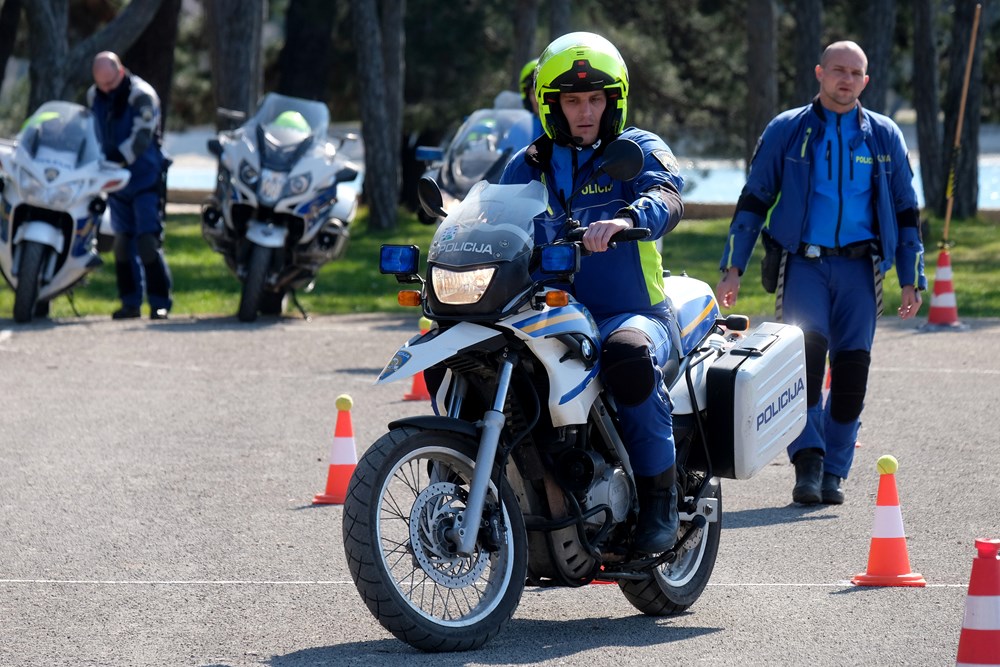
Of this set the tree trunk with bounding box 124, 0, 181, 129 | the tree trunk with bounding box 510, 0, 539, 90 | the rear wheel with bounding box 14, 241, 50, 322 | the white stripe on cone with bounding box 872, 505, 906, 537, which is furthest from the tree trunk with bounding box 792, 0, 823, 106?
the white stripe on cone with bounding box 872, 505, 906, 537

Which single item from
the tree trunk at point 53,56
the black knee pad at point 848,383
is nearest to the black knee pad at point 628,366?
the black knee pad at point 848,383

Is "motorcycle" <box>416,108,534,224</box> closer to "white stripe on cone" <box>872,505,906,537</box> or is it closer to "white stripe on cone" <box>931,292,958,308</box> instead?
"white stripe on cone" <box>931,292,958,308</box>

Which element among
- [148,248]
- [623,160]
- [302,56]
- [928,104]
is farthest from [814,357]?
[302,56]

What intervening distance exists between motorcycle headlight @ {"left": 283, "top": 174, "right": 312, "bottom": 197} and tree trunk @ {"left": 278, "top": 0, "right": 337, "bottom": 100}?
15744 millimetres

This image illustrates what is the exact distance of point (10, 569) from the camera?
6.88m

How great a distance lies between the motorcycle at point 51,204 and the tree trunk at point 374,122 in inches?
383

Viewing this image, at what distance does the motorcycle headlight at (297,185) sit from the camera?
585 inches

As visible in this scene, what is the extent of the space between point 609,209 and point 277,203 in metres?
9.07

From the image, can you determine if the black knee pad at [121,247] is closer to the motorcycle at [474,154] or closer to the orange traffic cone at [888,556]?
the motorcycle at [474,154]

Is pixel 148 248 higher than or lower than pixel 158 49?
lower

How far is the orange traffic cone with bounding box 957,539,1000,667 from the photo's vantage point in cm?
514

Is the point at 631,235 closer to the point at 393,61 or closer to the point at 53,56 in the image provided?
the point at 53,56

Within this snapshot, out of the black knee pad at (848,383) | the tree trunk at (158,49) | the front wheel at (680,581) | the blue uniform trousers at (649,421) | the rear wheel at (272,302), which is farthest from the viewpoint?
the tree trunk at (158,49)

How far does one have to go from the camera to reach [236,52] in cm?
2286
